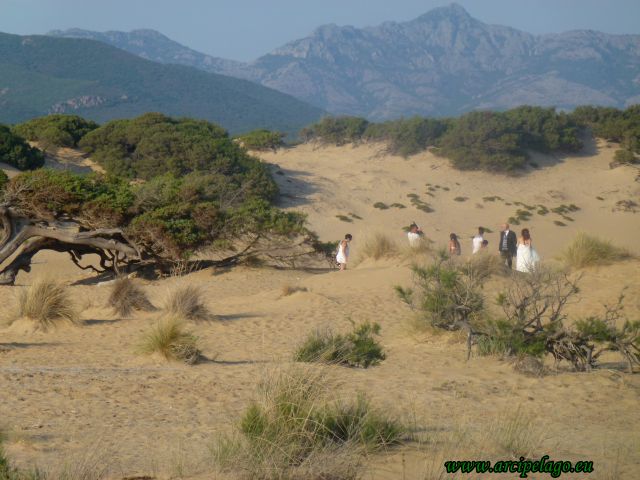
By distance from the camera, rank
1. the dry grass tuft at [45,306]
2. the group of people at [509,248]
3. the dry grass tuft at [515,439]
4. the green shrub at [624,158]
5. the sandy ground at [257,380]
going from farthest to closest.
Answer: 1. the green shrub at [624,158]
2. the group of people at [509,248]
3. the dry grass tuft at [45,306]
4. the sandy ground at [257,380]
5. the dry grass tuft at [515,439]

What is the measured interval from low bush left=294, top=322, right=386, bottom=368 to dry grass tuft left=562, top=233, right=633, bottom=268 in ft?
28.2

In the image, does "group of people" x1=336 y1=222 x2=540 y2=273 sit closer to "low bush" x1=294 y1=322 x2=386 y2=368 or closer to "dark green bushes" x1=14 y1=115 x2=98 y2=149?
"low bush" x1=294 y1=322 x2=386 y2=368

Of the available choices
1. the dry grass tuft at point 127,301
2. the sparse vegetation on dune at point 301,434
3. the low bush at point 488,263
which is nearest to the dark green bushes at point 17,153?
the dry grass tuft at point 127,301

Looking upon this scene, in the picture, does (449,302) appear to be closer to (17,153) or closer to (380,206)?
(17,153)

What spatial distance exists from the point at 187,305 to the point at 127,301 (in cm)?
154

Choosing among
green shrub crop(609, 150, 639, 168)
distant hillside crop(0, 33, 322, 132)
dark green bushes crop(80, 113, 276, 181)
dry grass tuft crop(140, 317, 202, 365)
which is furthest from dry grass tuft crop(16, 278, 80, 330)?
distant hillside crop(0, 33, 322, 132)

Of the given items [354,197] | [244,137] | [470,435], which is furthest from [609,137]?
[470,435]

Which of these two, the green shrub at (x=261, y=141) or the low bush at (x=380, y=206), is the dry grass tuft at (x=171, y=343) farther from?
the green shrub at (x=261, y=141)

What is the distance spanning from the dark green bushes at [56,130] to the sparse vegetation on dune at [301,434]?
34.6 metres

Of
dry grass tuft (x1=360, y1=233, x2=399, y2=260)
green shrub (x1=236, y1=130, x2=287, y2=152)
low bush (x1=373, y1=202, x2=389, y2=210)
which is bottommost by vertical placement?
low bush (x1=373, y1=202, x2=389, y2=210)

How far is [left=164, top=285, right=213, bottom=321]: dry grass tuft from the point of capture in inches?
502

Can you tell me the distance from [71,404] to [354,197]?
32703 mm

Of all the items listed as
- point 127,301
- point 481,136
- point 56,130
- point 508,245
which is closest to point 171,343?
point 127,301

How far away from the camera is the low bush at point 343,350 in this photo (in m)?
8.82
